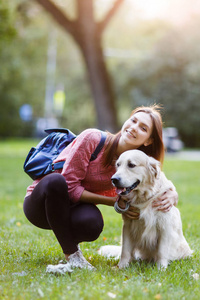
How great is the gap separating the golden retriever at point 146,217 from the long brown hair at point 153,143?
4.6 inches

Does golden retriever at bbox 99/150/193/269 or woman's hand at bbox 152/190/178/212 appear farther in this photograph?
woman's hand at bbox 152/190/178/212

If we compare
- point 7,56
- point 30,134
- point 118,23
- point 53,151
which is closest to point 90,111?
point 30,134

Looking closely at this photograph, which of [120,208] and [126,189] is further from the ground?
[126,189]

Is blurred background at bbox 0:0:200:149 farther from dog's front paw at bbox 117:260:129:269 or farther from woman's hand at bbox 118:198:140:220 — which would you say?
dog's front paw at bbox 117:260:129:269

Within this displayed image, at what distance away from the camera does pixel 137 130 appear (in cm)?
371

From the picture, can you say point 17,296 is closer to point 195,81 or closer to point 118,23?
point 118,23

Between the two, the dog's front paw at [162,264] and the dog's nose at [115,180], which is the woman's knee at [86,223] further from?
the dog's front paw at [162,264]

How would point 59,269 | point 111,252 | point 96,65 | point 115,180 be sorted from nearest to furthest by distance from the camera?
1. point 59,269
2. point 115,180
3. point 111,252
4. point 96,65

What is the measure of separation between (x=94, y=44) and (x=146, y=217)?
1031cm

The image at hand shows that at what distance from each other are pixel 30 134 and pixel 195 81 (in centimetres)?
1604

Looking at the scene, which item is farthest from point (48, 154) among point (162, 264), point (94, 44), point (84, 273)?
point (94, 44)

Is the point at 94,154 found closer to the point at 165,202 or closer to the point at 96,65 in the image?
the point at 165,202

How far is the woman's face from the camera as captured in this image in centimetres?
372

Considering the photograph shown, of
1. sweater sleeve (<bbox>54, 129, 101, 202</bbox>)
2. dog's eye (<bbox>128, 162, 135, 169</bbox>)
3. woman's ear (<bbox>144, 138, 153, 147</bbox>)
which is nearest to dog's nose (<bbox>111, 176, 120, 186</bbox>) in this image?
dog's eye (<bbox>128, 162, 135, 169</bbox>)
